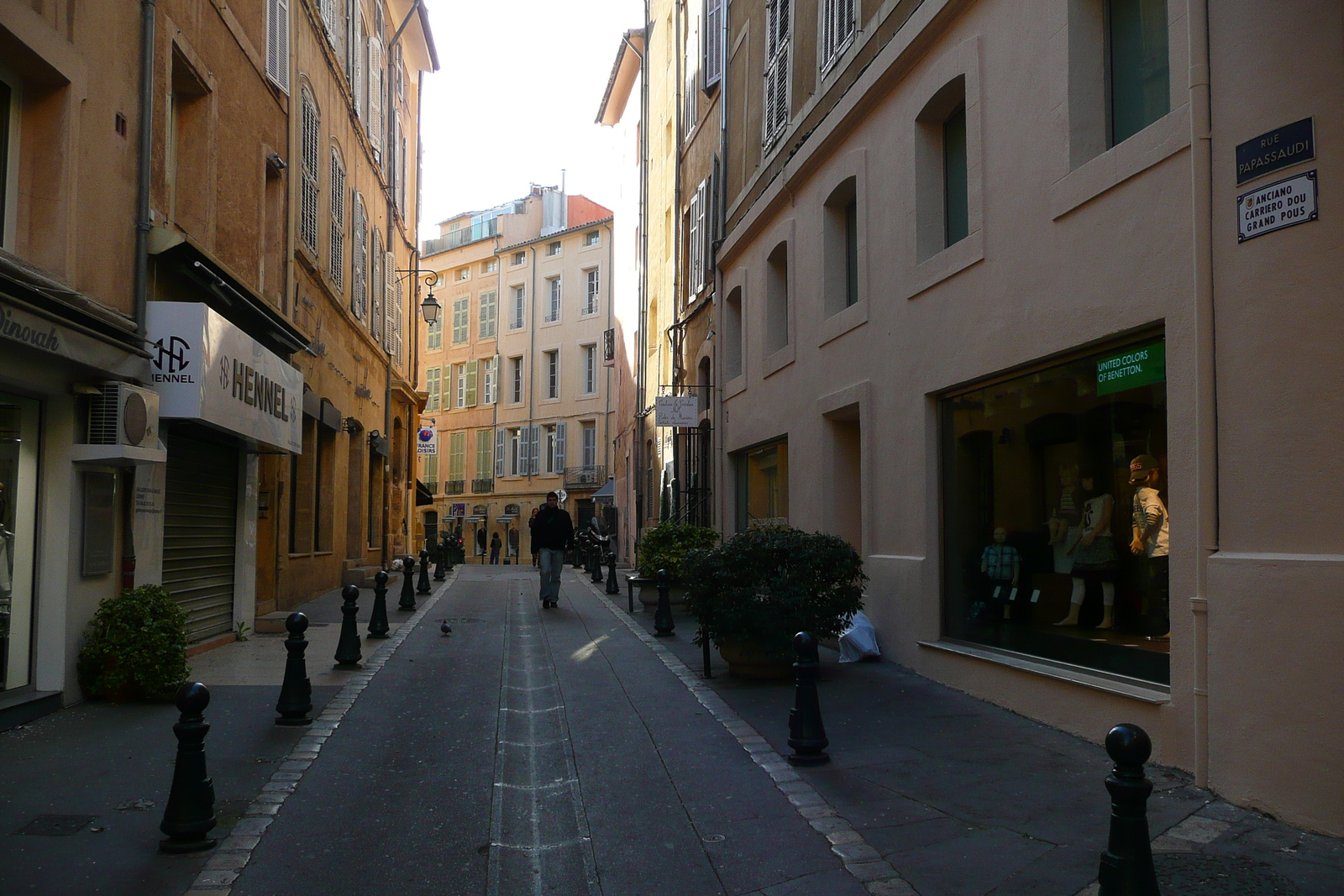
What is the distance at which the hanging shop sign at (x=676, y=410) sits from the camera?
18172mm

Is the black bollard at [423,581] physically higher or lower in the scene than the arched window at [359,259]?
lower

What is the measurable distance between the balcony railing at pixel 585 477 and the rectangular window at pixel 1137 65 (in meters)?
39.0

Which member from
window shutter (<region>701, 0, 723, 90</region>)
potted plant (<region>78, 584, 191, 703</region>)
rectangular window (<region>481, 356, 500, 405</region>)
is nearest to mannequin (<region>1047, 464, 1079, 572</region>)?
potted plant (<region>78, 584, 191, 703</region>)

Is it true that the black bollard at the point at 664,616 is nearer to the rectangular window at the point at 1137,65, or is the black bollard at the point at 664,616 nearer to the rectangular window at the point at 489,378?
the rectangular window at the point at 1137,65

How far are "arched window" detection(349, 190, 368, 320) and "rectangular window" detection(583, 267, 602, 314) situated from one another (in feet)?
81.1

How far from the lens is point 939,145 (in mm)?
10047

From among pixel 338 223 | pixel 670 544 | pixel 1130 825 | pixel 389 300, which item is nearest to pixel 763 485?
pixel 670 544

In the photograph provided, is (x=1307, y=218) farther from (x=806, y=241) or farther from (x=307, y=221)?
(x=307, y=221)

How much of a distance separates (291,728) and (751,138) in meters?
11.8

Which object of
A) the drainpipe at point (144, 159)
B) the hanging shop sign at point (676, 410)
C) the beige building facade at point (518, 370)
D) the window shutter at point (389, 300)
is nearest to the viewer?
the drainpipe at point (144, 159)

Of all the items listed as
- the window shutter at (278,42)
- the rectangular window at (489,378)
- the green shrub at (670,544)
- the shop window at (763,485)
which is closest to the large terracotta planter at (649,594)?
the green shrub at (670,544)

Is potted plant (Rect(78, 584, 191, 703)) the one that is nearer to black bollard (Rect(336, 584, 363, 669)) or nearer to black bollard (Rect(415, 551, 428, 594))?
black bollard (Rect(336, 584, 363, 669))

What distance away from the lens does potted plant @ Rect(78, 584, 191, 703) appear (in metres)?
8.14

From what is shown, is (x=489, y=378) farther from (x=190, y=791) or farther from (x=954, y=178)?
(x=190, y=791)
